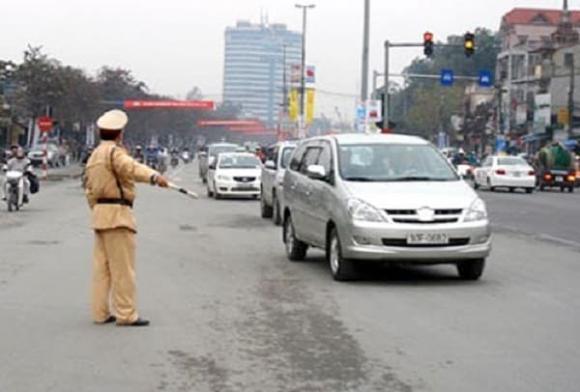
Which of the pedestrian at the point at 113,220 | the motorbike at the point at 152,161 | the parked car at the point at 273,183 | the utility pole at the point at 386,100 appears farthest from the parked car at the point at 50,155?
the pedestrian at the point at 113,220

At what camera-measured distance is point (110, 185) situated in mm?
9883

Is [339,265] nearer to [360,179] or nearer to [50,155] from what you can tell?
[360,179]

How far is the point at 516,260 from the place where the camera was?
1603 cm

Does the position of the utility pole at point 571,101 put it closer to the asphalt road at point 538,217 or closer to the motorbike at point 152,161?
the motorbike at point 152,161

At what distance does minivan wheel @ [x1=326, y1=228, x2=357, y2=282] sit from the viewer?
13016mm

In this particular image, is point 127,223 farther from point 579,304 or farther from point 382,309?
point 579,304

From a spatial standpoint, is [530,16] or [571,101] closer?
[571,101]

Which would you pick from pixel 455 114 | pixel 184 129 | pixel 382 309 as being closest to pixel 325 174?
pixel 382 309

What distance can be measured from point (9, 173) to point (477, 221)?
15.5m

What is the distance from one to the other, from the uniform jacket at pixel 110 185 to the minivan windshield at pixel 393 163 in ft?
13.8

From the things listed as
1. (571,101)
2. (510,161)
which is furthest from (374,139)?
(571,101)

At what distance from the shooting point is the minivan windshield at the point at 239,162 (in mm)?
33531

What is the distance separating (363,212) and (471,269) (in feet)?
5.28

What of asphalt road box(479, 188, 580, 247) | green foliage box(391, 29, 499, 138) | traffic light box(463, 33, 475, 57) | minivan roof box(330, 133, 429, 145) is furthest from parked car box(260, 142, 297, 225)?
green foliage box(391, 29, 499, 138)
